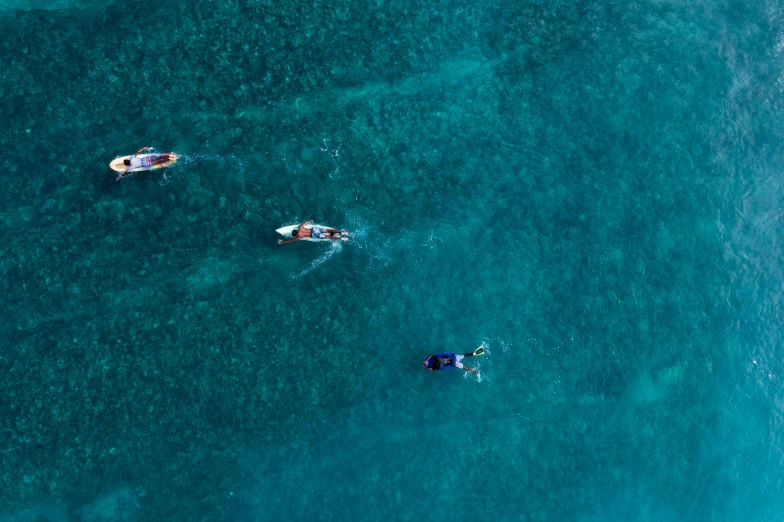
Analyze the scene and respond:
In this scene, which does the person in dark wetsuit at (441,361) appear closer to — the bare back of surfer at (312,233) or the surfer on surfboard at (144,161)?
the bare back of surfer at (312,233)

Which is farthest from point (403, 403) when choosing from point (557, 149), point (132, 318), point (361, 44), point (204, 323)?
point (361, 44)

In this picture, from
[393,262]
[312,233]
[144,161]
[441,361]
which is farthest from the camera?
[393,262]

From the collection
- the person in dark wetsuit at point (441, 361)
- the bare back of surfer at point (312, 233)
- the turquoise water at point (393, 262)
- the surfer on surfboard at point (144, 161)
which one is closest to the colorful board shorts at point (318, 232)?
the bare back of surfer at point (312, 233)

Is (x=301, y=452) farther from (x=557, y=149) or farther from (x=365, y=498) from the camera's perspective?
(x=557, y=149)

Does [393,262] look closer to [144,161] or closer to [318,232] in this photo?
[318,232]

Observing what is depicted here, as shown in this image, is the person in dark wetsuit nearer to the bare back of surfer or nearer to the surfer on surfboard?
the bare back of surfer

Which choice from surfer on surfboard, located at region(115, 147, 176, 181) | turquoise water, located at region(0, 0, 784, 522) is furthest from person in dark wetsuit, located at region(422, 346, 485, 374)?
surfer on surfboard, located at region(115, 147, 176, 181)

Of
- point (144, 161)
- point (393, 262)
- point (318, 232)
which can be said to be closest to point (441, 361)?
point (393, 262)
